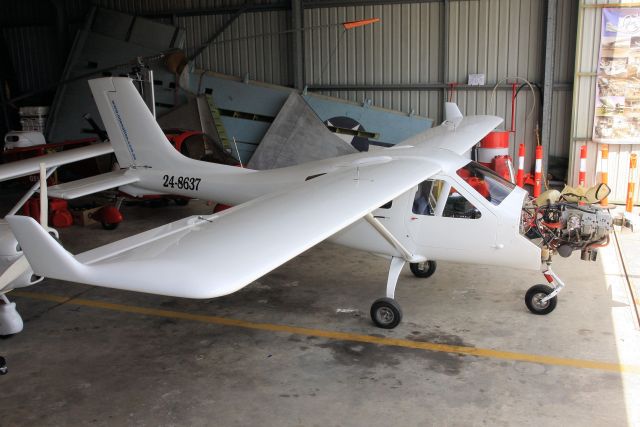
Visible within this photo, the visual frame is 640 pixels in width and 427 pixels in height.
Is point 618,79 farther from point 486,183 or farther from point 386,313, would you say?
point 386,313

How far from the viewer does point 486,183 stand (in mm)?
5969

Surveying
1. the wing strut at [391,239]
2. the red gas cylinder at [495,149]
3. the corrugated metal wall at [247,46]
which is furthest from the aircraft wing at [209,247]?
the corrugated metal wall at [247,46]

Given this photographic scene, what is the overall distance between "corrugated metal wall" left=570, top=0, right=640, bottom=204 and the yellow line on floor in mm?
7179

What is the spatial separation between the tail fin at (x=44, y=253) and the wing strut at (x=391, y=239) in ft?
10.1

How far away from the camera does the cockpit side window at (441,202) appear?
5872 mm

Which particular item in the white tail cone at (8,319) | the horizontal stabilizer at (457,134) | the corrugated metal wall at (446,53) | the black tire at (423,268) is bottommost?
the black tire at (423,268)

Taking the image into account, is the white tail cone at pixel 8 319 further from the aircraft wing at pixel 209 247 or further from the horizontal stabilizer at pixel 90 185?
the aircraft wing at pixel 209 247

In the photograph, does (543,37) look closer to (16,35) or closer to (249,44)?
(249,44)

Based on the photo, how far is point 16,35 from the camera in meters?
16.9

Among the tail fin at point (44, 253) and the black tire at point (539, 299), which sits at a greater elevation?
the tail fin at point (44, 253)

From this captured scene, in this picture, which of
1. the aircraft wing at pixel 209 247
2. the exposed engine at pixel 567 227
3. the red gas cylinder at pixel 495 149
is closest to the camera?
the aircraft wing at pixel 209 247

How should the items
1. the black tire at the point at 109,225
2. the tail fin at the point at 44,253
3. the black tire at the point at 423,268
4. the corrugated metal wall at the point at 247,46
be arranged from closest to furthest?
the tail fin at the point at 44,253 < the black tire at the point at 423,268 < the black tire at the point at 109,225 < the corrugated metal wall at the point at 247,46

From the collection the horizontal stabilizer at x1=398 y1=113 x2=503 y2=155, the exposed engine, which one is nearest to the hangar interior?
the exposed engine

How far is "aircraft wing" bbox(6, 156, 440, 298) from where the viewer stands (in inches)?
123
